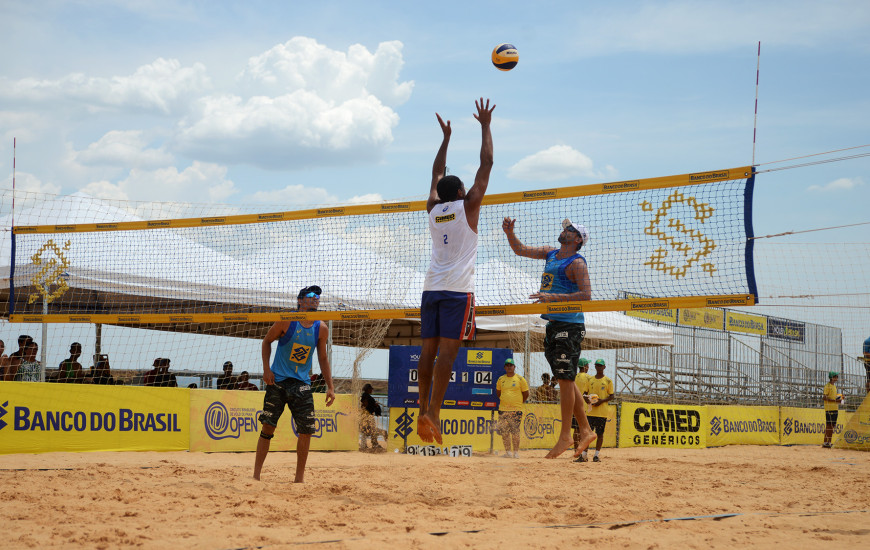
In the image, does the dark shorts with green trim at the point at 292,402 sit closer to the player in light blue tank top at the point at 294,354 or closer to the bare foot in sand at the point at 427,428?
the player in light blue tank top at the point at 294,354

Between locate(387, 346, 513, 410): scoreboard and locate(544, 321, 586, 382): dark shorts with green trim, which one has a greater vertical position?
locate(544, 321, 586, 382): dark shorts with green trim

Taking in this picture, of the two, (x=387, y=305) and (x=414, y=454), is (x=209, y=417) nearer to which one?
(x=414, y=454)

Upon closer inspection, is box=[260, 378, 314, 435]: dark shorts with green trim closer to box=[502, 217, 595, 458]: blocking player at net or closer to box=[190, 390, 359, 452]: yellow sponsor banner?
box=[502, 217, 595, 458]: blocking player at net

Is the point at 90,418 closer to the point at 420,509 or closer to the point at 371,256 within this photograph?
the point at 371,256

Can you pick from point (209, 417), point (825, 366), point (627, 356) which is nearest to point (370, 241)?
point (209, 417)

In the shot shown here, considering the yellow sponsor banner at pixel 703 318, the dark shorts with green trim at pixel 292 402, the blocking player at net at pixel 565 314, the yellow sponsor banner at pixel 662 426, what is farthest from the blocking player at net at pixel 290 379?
the yellow sponsor banner at pixel 703 318

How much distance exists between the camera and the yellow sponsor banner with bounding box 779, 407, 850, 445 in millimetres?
19688

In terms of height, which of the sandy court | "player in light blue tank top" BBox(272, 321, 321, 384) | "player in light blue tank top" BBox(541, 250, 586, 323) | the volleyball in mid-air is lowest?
the sandy court

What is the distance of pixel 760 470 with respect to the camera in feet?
28.0

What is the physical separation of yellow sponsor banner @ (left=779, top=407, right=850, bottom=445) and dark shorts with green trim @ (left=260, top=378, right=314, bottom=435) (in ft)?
55.0

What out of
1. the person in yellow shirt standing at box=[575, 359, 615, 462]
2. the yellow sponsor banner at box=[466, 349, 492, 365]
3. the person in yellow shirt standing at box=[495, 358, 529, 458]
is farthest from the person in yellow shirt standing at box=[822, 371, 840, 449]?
the yellow sponsor banner at box=[466, 349, 492, 365]

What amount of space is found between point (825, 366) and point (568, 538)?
1086 inches

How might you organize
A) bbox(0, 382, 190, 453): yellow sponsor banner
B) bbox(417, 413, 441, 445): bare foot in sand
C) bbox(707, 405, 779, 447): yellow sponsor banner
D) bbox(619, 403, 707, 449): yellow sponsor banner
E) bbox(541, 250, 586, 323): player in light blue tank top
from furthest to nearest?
1. bbox(707, 405, 779, 447): yellow sponsor banner
2. bbox(619, 403, 707, 449): yellow sponsor banner
3. bbox(0, 382, 190, 453): yellow sponsor banner
4. bbox(541, 250, 586, 323): player in light blue tank top
5. bbox(417, 413, 441, 445): bare foot in sand

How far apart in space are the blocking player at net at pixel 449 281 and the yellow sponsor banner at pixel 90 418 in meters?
6.72
